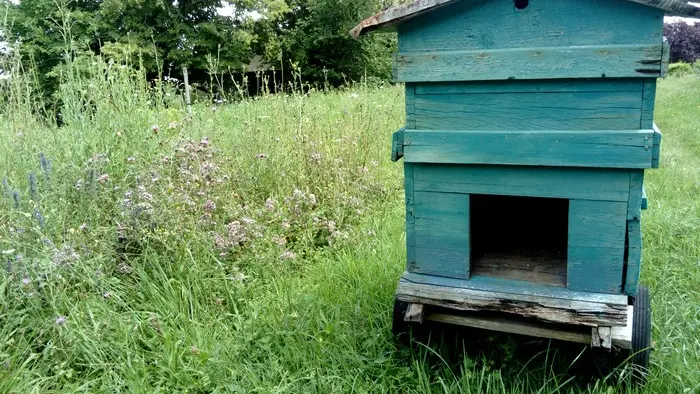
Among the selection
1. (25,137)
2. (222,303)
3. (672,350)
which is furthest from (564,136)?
(25,137)

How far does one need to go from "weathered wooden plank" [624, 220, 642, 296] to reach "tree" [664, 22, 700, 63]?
138 feet

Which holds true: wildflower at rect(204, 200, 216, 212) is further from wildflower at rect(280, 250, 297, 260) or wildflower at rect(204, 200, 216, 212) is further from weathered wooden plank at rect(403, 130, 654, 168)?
weathered wooden plank at rect(403, 130, 654, 168)

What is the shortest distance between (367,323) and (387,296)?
0.86 feet

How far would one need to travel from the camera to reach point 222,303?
316 cm

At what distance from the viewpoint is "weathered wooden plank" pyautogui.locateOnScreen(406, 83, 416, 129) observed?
2.31 meters

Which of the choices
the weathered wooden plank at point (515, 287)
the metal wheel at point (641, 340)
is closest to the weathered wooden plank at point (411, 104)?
the weathered wooden plank at point (515, 287)

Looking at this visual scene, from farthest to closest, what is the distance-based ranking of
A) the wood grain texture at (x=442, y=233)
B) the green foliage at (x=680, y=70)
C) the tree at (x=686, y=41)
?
the tree at (x=686, y=41)
the green foliage at (x=680, y=70)
the wood grain texture at (x=442, y=233)

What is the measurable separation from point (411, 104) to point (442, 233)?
621mm

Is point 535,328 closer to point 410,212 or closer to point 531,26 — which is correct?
point 410,212

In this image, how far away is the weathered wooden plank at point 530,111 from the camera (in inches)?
78.9

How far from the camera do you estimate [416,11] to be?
7.00 ft

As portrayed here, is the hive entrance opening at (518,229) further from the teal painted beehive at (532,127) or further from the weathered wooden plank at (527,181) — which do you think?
the weathered wooden plank at (527,181)

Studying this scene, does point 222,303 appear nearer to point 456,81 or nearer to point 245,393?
point 245,393

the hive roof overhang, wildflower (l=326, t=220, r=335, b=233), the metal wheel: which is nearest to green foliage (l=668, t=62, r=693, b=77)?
wildflower (l=326, t=220, r=335, b=233)
